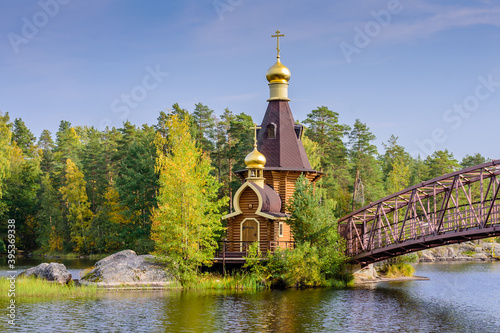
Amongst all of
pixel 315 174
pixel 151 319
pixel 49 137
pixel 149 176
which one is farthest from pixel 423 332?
pixel 49 137

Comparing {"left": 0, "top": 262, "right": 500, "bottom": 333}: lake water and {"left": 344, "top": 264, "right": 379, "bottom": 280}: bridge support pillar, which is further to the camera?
{"left": 344, "top": 264, "right": 379, "bottom": 280}: bridge support pillar

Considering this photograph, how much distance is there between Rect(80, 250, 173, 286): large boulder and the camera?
1405 inches

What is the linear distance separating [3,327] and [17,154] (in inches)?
2882

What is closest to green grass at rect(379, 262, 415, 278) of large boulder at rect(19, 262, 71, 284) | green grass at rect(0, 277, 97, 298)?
green grass at rect(0, 277, 97, 298)

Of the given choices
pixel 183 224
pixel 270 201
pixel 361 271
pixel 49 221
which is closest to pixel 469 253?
pixel 361 271

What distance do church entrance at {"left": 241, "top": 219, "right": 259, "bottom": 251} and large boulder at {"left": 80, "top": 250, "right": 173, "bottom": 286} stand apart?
710 centimetres

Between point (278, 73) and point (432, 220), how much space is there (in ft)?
51.5

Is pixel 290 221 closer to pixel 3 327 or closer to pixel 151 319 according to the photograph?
pixel 151 319

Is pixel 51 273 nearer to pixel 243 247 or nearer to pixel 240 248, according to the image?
pixel 240 248

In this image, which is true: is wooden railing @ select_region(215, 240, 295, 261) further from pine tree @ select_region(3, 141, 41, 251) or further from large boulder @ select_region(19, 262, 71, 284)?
pine tree @ select_region(3, 141, 41, 251)

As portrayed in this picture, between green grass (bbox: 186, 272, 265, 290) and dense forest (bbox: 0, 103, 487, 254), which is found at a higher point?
dense forest (bbox: 0, 103, 487, 254)

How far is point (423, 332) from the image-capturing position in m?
23.8

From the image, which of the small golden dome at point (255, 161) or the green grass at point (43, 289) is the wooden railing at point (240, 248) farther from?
the green grass at point (43, 289)

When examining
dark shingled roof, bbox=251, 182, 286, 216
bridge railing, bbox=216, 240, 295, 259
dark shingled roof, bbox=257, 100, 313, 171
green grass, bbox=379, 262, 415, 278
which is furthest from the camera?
green grass, bbox=379, 262, 415, 278
